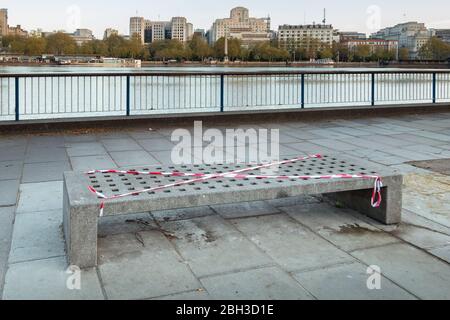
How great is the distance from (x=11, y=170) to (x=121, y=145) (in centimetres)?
277

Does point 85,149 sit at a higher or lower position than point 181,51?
lower

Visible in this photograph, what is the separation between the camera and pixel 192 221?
5164 mm

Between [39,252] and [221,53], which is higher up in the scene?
[221,53]

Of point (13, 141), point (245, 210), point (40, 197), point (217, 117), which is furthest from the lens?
point (217, 117)

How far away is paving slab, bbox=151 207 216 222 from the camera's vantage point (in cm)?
525

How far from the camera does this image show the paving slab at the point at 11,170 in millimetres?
7086

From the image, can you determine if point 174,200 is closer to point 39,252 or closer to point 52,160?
point 39,252

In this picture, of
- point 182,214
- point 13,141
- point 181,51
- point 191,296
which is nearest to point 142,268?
point 191,296

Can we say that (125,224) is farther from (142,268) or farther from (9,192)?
(9,192)

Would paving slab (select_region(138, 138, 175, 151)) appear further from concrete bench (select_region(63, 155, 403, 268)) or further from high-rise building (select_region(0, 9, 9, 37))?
high-rise building (select_region(0, 9, 9, 37))

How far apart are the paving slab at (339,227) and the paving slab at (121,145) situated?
4765 mm

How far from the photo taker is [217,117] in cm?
1338
